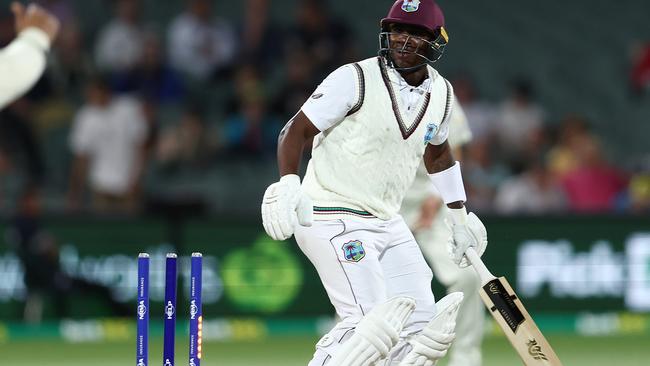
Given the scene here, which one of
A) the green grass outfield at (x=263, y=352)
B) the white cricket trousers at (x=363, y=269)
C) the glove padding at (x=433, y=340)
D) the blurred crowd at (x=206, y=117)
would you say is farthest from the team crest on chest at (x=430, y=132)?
the blurred crowd at (x=206, y=117)

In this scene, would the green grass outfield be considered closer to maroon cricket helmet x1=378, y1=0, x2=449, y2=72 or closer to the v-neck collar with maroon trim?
the v-neck collar with maroon trim

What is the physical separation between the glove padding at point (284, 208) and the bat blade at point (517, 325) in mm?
944

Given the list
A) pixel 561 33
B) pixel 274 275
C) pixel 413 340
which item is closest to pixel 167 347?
pixel 413 340

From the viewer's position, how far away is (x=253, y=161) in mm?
11953

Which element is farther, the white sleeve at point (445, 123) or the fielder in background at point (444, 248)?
the fielder in background at point (444, 248)

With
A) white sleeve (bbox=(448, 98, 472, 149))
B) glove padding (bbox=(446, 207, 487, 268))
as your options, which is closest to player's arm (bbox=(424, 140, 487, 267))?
glove padding (bbox=(446, 207, 487, 268))

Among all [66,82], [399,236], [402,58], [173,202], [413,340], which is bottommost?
[413,340]

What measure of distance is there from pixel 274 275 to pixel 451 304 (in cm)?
486

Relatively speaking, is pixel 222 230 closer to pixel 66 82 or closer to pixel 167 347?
pixel 66 82

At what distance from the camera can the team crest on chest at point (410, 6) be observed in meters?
5.78

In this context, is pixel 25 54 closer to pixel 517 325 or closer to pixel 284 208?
pixel 284 208

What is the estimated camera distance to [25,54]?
498cm

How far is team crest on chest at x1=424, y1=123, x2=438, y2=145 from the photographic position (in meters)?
5.91

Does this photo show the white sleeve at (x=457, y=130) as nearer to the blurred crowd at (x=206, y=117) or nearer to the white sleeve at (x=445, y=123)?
the white sleeve at (x=445, y=123)
